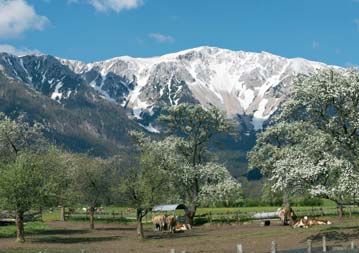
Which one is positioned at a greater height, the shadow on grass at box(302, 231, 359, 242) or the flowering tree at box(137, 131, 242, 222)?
the flowering tree at box(137, 131, 242, 222)

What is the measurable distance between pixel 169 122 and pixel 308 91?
42337mm

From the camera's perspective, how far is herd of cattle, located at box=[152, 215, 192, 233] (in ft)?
239

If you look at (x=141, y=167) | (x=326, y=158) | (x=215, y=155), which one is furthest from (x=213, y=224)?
(x=326, y=158)

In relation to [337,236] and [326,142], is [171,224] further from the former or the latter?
[326,142]

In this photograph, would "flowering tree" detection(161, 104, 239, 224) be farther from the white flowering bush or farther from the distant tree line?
the white flowering bush

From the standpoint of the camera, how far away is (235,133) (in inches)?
3374

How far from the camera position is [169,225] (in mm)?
72875

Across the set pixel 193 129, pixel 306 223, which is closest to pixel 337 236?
pixel 306 223

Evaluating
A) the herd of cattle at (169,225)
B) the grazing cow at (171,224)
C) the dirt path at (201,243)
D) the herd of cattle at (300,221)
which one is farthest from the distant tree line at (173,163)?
the dirt path at (201,243)

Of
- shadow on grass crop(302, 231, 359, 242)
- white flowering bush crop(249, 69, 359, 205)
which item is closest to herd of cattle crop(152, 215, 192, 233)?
shadow on grass crop(302, 231, 359, 242)

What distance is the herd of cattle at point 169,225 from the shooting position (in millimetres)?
72975

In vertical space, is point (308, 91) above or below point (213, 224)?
above

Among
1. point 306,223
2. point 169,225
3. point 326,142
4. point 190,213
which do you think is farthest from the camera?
point 190,213

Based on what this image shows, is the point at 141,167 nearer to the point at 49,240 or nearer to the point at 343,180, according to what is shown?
the point at 49,240
